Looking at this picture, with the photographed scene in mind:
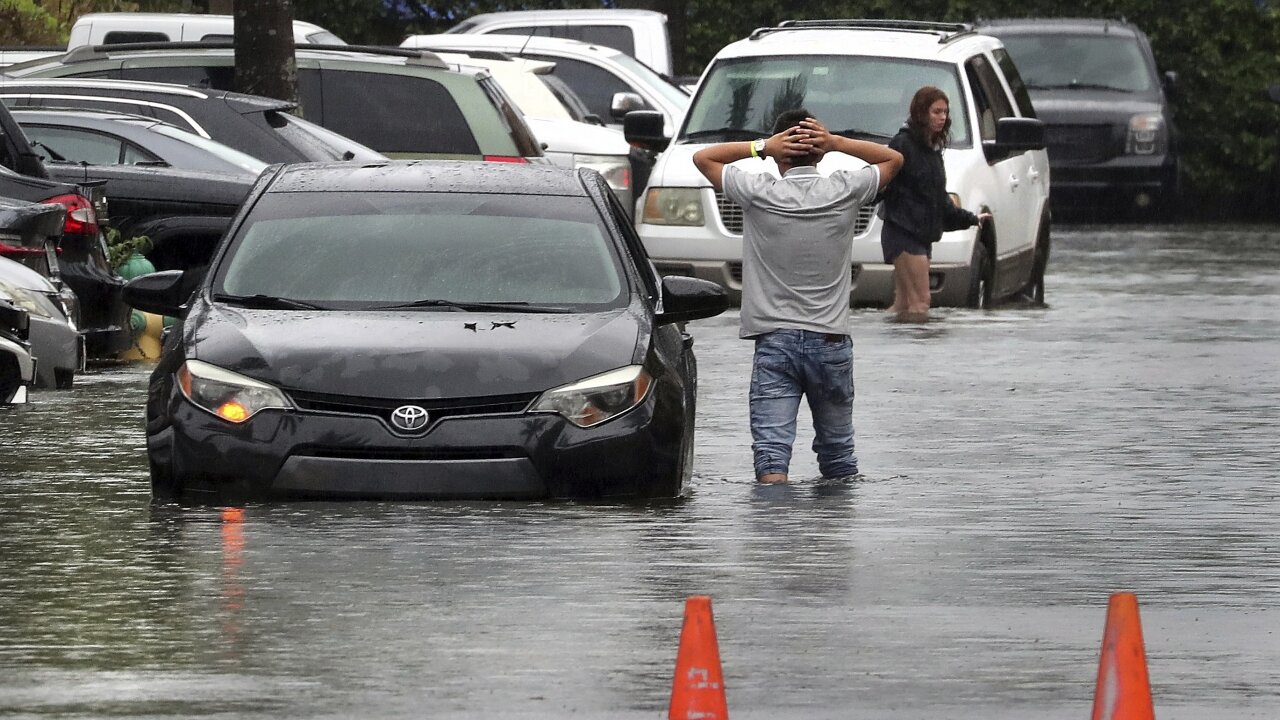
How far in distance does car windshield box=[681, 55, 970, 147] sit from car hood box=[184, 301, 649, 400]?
10.6 metres

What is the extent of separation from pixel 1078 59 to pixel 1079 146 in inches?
46.9

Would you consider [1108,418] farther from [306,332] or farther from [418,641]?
[418,641]

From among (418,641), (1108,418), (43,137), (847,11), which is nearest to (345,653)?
(418,641)

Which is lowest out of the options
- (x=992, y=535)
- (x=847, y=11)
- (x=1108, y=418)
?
(x=847, y=11)

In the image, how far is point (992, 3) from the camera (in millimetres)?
36812

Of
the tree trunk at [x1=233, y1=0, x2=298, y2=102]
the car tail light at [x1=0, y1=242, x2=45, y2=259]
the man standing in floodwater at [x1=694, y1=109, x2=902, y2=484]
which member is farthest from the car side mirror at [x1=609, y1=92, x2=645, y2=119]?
the man standing in floodwater at [x1=694, y1=109, x2=902, y2=484]

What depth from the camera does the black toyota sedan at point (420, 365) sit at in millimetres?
10820

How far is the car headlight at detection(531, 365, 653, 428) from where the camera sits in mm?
10898

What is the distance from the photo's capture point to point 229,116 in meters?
19.6

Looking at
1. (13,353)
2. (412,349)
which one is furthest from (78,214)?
(412,349)

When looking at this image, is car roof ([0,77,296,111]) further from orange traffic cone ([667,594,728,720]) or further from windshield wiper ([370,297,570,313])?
orange traffic cone ([667,594,728,720])

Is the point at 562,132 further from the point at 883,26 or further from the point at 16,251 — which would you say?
the point at 16,251

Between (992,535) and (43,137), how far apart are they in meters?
9.38

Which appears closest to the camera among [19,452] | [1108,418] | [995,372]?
[19,452]
